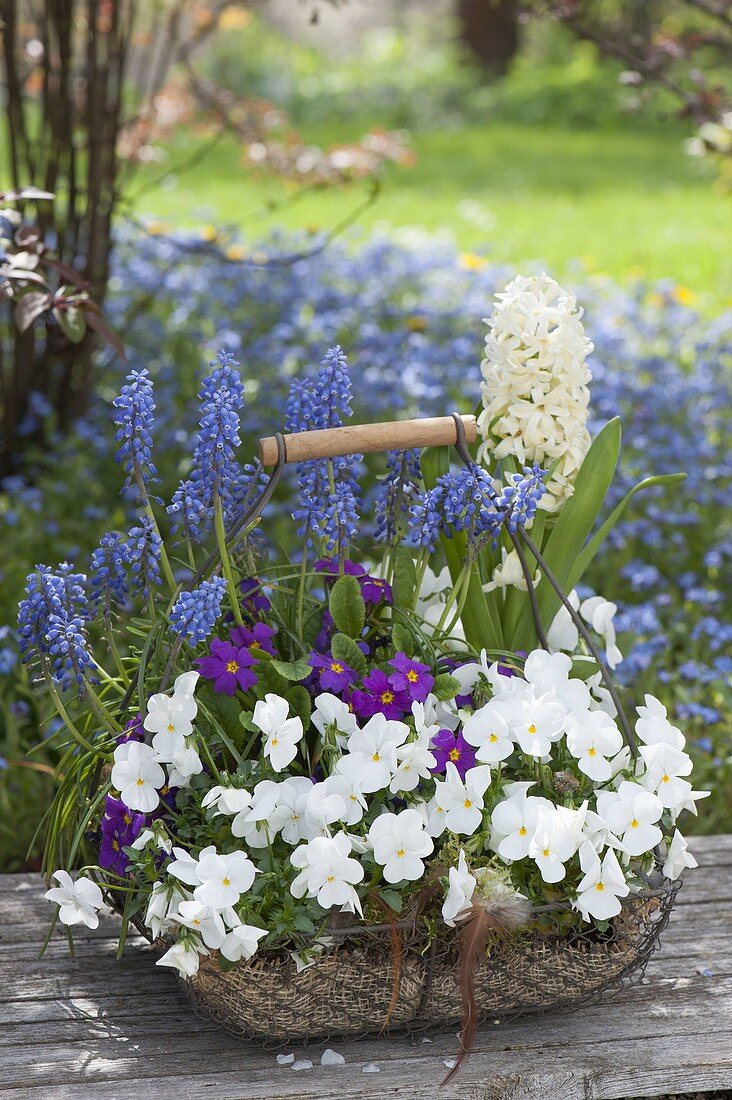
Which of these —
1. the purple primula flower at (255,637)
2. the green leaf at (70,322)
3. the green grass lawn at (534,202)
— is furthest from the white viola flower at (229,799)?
the green grass lawn at (534,202)

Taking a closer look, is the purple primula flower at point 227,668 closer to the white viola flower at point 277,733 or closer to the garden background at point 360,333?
the white viola flower at point 277,733

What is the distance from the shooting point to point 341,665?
1.57 meters

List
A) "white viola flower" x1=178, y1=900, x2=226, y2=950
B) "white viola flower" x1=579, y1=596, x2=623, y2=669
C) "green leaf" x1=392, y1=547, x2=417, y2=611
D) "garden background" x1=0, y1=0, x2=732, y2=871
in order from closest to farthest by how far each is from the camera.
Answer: "white viola flower" x1=178, y1=900, x2=226, y2=950, "green leaf" x1=392, y1=547, x2=417, y2=611, "white viola flower" x1=579, y1=596, x2=623, y2=669, "garden background" x1=0, y1=0, x2=732, y2=871

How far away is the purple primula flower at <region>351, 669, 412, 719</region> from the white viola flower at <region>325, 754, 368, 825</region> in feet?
0.34

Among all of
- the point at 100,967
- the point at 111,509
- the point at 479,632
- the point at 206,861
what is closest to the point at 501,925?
the point at 206,861

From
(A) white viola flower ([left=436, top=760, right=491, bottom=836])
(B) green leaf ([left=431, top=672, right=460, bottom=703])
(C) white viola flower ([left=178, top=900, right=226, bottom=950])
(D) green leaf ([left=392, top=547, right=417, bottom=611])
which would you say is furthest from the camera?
(D) green leaf ([left=392, top=547, right=417, bottom=611])

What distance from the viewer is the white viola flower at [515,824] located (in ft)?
4.71

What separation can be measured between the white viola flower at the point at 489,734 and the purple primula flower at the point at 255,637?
0.30 metres

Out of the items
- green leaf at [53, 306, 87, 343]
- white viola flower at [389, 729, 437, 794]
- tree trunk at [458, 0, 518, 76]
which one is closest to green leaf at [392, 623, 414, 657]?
white viola flower at [389, 729, 437, 794]

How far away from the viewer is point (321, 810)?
142cm

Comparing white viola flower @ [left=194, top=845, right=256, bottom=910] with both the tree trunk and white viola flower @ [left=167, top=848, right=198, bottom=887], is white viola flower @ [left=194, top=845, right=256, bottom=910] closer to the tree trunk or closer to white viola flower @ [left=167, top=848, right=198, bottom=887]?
white viola flower @ [left=167, top=848, right=198, bottom=887]

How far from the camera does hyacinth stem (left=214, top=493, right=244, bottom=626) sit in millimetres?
1481

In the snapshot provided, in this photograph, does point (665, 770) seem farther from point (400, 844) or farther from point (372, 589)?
point (372, 589)

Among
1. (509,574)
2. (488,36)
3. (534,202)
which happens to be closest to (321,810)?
(509,574)
